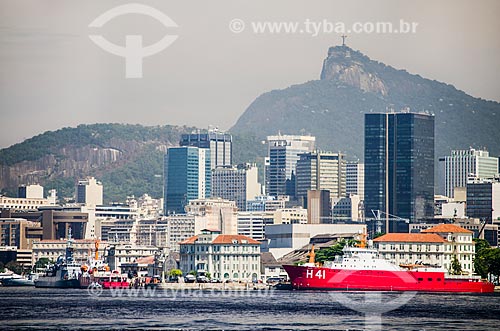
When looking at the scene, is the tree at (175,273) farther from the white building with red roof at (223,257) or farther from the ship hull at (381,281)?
the ship hull at (381,281)

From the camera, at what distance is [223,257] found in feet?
606

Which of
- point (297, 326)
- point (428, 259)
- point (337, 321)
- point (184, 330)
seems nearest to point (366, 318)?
point (337, 321)

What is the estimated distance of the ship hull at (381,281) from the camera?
146125 mm

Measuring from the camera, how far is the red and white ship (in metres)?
146

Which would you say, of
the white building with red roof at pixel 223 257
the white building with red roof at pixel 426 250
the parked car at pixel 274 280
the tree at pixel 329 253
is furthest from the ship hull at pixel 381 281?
the white building with red roof at pixel 223 257

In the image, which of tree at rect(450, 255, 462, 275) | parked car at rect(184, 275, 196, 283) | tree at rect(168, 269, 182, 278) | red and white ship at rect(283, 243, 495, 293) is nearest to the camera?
red and white ship at rect(283, 243, 495, 293)

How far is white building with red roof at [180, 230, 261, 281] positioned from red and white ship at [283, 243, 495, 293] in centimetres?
3234

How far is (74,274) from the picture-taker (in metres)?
179

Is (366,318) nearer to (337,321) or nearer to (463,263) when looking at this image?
(337,321)

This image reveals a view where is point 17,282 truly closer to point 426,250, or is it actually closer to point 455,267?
point 426,250

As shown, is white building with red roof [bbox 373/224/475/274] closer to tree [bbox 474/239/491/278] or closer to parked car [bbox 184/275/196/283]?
tree [bbox 474/239/491/278]

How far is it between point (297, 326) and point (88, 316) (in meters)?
17.4

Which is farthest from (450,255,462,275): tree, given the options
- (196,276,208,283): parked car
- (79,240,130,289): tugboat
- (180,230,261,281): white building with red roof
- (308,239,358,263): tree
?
(79,240,130,289): tugboat

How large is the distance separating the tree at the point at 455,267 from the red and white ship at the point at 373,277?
918cm
